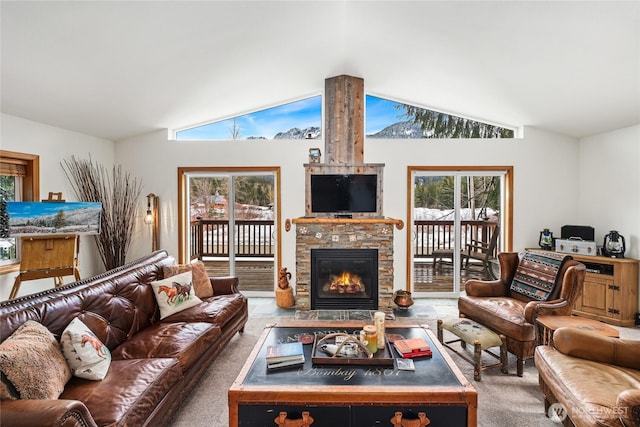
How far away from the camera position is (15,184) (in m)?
3.57

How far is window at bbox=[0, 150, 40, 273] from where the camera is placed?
11.1 ft

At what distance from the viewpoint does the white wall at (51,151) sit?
11.0 feet

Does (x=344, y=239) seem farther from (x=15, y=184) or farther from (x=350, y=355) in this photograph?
(x=15, y=184)

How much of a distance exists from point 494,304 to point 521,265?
0.64 m

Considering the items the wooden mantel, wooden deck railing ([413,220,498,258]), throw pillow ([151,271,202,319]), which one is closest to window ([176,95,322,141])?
the wooden mantel

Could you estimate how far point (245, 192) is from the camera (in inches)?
195

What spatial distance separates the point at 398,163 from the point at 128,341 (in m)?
3.87

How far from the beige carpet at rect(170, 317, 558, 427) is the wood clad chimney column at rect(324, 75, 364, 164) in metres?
2.68

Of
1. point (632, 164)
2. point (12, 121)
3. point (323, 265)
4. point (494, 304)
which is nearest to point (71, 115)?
point (12, 121)

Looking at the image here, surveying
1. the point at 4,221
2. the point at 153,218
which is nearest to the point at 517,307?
the point at 153,218

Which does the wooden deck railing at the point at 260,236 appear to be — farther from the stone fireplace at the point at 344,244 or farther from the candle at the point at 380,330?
the candle at the point at 380,330

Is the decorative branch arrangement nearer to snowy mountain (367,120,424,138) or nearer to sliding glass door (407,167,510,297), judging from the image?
snowy mountain (367,120,424,138)

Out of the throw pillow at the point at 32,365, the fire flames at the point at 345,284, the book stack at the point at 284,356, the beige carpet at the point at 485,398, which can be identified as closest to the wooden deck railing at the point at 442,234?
the fire flames at the point at 345,284

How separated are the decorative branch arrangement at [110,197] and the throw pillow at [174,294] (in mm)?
2073
